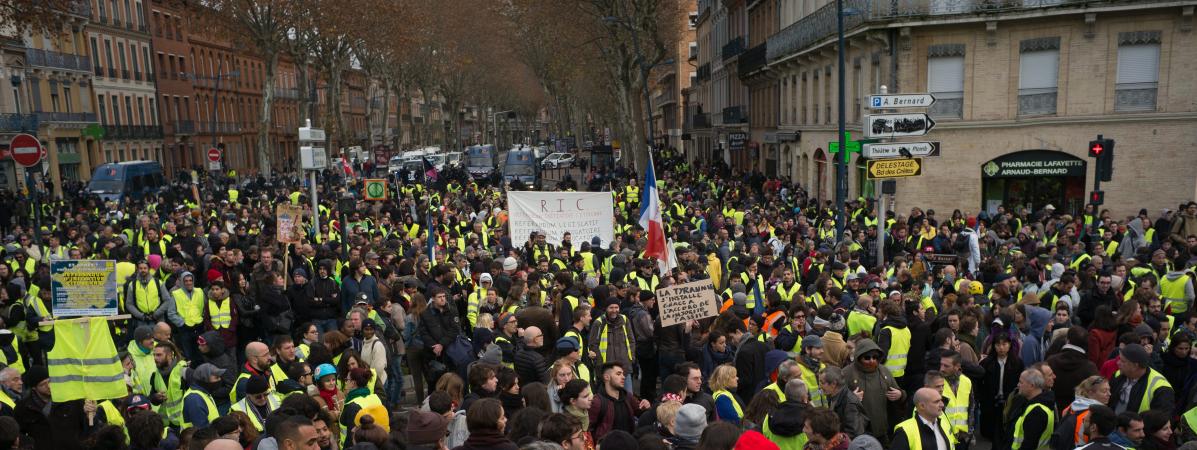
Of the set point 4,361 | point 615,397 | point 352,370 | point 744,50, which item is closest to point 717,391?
point 615,397

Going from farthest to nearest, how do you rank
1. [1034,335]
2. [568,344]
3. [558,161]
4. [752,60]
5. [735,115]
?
1. [558,161]
2. [735,115]
3. [752,60]
4. [1034,335]
5. [568,344]

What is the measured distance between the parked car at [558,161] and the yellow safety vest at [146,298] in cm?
4550

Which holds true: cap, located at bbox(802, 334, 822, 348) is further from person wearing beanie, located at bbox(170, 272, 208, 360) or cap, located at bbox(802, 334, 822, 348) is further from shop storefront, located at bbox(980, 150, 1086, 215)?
shop storefront, located at bbox(980, 150, 1086, 215)

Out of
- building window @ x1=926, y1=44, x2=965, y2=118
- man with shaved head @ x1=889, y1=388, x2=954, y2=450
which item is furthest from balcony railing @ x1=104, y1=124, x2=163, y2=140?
man with shaved head @ x1=889, y1=388, x2=954, y2=450

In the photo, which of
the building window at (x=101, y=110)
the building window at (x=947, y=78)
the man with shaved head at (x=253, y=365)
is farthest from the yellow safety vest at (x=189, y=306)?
the building window at (x=101, y=110)

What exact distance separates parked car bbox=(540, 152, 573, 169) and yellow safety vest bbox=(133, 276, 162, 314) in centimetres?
4550

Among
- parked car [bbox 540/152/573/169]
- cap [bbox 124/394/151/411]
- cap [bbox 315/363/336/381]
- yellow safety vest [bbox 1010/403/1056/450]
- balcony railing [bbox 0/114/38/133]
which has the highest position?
balcony railing [bbox 0/114/38/133]

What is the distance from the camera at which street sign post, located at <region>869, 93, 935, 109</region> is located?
575 inches

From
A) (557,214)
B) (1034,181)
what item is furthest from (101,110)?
(1034,181)

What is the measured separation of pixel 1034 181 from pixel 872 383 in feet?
64.8

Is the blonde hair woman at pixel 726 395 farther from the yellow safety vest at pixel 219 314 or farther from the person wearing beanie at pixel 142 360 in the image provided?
the yellow safety vest at pixel 219 314

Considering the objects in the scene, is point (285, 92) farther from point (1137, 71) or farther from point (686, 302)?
point (686, 302)

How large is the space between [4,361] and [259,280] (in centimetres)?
304

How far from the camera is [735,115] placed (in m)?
47.3
